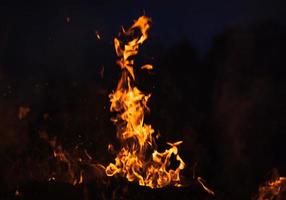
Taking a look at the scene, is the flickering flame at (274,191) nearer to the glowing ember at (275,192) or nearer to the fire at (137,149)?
the glowing ember at (275,192)

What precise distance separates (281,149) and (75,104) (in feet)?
19.6

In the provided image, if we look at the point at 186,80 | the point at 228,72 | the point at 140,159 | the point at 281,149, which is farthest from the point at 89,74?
the point at 140,159

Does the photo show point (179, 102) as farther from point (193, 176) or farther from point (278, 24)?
point (278, 24)

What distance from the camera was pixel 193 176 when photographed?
1109cm

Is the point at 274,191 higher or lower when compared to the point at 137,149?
lower

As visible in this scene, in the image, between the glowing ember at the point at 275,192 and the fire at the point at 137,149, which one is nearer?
the fire at the point at 137,149

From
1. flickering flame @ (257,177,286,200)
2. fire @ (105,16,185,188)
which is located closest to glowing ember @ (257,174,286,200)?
flickering flame @ (257,177,286,200)

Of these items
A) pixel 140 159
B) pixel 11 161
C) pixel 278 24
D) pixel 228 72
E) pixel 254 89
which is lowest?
pixel 140 159

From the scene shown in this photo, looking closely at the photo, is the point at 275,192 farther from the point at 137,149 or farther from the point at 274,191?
the point at 137,149

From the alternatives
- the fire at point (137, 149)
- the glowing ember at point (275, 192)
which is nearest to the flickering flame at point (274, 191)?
the glowing ember at point (275, 192)

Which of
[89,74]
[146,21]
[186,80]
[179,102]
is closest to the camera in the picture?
[146,21]

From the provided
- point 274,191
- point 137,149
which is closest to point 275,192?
point 274,191

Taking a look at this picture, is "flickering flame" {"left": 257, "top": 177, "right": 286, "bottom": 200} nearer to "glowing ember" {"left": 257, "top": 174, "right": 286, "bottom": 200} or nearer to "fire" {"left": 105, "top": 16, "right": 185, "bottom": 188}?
"glowing ember" {"left": 257, "top": 174, "right": 286, "bottom": 200}

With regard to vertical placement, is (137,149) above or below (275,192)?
above
